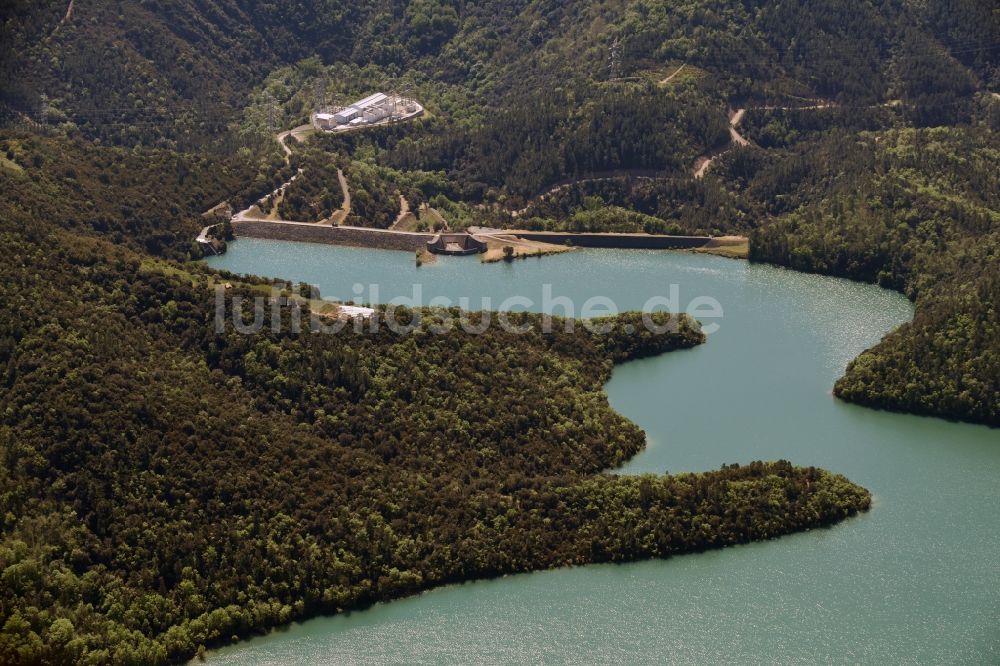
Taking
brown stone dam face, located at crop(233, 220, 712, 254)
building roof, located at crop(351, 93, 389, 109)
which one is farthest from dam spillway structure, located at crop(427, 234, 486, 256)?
building roof, located at crop(351, 93, 389, 109)

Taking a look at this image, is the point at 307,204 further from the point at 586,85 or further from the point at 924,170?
the point at 924,170

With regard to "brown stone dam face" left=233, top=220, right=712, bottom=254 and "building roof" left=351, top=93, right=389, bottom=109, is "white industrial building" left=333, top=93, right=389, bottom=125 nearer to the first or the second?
"building roof" left=351, top=93, right=389, bottom=109

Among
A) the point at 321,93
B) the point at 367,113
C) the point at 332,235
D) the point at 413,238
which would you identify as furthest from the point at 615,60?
the point at 332,235

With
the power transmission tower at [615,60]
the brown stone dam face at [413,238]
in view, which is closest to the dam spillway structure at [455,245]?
the brown stone dam face at [413,238]

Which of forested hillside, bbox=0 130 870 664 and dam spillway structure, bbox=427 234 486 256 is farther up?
dam spillway structure, bbox=427 234 486 256

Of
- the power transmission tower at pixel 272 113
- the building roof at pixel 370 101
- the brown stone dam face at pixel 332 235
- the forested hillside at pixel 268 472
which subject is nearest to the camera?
the forested hillside at pixel 268 472

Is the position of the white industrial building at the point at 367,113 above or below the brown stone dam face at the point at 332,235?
above

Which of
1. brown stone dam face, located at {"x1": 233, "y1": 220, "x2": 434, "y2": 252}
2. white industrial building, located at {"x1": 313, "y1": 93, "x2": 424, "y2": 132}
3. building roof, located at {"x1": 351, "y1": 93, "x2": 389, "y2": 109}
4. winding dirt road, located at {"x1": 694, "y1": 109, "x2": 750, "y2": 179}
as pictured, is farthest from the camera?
building roof, located at {"x1": 351, "y1": 93, "x2": 389, "y2": 109}

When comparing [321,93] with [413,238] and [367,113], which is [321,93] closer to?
[367,113]

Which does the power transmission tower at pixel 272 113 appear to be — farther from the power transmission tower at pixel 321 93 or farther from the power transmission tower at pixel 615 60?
the power transmission tower at pixel 615 60
